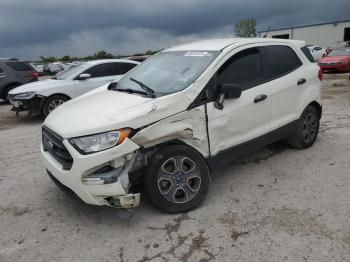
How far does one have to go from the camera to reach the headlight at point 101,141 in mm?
3098

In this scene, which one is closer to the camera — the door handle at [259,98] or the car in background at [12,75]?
the door handle at [259,98]

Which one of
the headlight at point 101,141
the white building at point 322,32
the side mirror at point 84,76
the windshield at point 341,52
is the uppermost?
the headlight at point 101,141

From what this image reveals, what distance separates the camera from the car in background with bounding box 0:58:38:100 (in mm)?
12353

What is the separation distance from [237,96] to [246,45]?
859 millimetres

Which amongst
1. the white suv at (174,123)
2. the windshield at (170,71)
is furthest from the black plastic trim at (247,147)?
the windshield at (170,71)

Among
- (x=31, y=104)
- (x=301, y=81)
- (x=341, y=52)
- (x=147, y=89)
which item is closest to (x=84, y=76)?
(x=31, y=104)

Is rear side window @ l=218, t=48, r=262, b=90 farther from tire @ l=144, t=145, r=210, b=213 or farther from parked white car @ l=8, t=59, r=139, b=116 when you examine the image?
parked white car @ l=8, t=59, r=139, b=116

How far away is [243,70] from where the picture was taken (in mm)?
4156

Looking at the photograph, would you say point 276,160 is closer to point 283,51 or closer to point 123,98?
point 283,51

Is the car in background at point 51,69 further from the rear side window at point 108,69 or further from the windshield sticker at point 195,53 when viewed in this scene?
the windshield sticker at point 195,53

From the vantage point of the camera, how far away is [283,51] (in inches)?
189

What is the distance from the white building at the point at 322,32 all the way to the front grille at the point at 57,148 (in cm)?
5231

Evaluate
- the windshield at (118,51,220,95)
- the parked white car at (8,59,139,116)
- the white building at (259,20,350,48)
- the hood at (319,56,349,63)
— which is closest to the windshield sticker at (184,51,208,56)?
the windshield at (118,51,220,95)

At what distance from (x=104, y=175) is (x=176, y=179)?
2.53 ft
